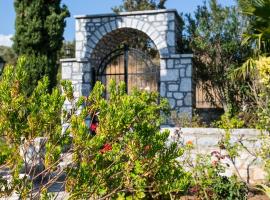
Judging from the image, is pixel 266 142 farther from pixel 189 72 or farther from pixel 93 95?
pixel 189 72

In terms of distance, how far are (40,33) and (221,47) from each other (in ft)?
15.4

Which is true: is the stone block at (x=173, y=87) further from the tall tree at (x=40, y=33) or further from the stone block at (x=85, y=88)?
the tall tree at (x=40, y=33)

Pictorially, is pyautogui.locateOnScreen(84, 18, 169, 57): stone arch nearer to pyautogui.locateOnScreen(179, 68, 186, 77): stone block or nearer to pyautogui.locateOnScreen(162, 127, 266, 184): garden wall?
pyautogui.locateOnScreen(179, 68, 186, 77): stone block

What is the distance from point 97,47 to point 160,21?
194 cm

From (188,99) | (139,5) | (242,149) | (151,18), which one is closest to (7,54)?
(139,5)

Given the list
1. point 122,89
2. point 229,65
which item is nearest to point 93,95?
point 122,89

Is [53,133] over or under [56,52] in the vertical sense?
under

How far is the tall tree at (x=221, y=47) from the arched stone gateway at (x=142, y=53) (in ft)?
2.24

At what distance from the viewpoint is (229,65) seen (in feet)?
35.6

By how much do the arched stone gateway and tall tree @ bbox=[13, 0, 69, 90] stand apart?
48 cm

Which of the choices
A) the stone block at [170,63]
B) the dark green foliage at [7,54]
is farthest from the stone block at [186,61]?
the dark green foliage at [7,54]

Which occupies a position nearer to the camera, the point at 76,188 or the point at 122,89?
the point at 76,188

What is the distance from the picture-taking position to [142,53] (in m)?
11.0

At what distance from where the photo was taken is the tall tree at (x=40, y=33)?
10930 millimetres
